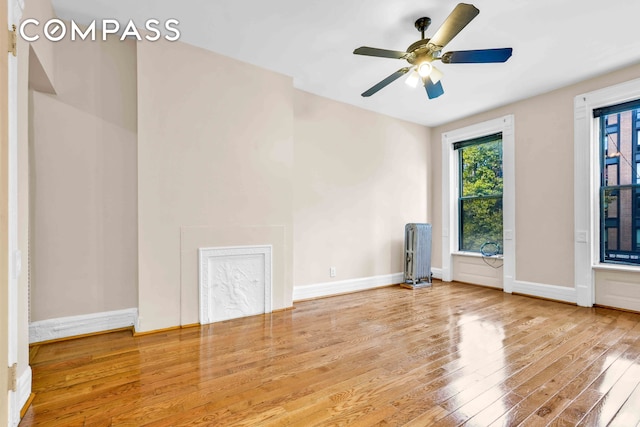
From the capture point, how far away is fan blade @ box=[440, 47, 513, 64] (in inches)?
96.1

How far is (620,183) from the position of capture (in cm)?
376

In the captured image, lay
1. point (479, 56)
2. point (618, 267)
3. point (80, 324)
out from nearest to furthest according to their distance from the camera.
→ 1. point (479, 56)
2. point (80, 324)
3. point (618, 267)

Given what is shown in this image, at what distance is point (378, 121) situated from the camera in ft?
16.7

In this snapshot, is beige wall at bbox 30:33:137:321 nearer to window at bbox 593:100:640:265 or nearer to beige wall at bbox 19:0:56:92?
beige wall at bbox 19:0:56:92

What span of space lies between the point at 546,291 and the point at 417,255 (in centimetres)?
176

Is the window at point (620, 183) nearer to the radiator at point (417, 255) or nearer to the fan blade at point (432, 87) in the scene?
the radiator at point (417, 255)

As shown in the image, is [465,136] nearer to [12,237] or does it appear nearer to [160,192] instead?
[160,192]

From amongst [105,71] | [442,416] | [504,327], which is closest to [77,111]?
[105,71]

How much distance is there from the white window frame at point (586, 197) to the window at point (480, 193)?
1034 millimetres

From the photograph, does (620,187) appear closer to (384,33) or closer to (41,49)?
(384,33)

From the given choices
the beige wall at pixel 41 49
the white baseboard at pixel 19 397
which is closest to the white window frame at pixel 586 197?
the white baseboard at pixel 19 397

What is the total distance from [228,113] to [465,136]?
3.99m

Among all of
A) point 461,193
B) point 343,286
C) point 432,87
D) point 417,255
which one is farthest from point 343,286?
point 432,87

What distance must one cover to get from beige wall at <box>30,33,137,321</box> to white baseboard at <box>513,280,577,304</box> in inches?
199
